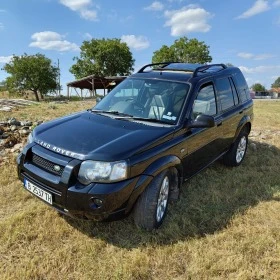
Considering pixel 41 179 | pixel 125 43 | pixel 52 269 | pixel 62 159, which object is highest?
pixel 125 43

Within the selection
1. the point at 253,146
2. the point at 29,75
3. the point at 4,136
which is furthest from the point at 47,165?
the point at 29,75

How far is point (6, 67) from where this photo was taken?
46031 mm

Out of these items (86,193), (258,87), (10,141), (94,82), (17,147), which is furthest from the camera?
(258,87)

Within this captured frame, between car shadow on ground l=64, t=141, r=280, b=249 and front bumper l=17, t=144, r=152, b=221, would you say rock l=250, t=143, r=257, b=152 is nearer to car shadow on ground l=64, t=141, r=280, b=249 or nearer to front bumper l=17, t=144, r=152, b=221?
car shadow on ground l=64, t=141, r=280, b=249

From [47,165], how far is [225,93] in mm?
3288

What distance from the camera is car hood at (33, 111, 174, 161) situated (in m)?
2.90

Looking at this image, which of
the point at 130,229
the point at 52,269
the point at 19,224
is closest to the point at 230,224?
the point at 130,229

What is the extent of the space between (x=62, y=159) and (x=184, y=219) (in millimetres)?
1723

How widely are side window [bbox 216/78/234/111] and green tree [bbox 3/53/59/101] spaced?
43.5 m

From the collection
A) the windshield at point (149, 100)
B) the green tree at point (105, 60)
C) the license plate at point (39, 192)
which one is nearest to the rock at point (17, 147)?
the windshield at point (149, 100)

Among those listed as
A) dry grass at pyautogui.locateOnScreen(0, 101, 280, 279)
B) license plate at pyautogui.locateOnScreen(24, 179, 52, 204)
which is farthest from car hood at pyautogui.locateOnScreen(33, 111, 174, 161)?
dry grass at pyautogui.locateOnScreen(0, 101, 280, 279)

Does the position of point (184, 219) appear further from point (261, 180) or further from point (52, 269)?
point (261, 180)

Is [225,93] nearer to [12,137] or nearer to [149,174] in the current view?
[149,174]

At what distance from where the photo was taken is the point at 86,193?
2.75m
